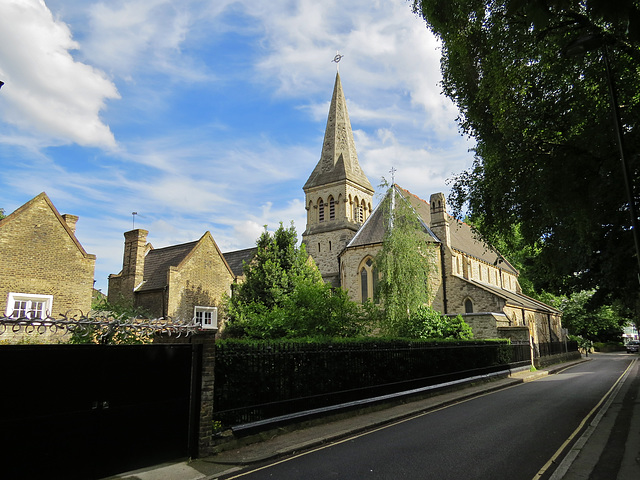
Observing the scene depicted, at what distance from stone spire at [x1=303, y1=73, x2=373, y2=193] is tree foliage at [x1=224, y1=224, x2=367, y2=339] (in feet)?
77.7

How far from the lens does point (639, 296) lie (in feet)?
58.2

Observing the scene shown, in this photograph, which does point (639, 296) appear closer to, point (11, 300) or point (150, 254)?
point (11, 300)

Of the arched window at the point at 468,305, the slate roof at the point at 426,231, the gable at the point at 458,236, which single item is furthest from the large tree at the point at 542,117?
the gable at the point at 458,236

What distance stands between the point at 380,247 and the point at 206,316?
48.0 ft

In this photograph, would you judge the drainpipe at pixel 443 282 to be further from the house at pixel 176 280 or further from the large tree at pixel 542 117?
the large tree at pixel 542 117

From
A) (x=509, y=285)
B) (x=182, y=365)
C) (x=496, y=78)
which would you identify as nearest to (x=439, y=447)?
(x=182, y=365)

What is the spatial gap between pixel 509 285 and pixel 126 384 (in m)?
52.1

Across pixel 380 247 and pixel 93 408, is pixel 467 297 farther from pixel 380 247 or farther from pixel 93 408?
pixel 93 408

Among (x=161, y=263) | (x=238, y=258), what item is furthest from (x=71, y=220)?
(x=238, y=258)

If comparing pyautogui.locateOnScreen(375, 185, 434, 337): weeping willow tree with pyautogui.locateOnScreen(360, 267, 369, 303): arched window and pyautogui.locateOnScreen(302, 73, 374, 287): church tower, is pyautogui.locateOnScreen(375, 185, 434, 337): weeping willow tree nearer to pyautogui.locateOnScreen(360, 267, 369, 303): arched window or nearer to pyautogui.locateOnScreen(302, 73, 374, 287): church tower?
pyautogui.locateOnScreen(360, 267, 369, 303): arched window

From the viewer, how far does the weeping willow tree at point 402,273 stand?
22.3 m

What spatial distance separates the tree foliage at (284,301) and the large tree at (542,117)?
22.6 feet

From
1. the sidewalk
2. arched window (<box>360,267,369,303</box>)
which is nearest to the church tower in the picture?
arched window (<box>360,267,369,303</box>)

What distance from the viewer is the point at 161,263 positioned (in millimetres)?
27672
